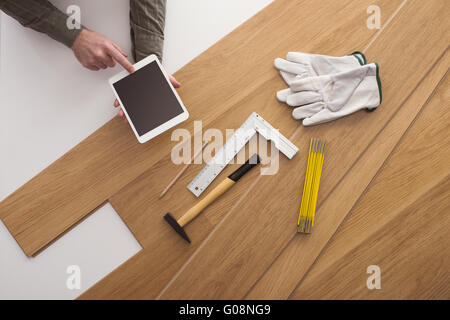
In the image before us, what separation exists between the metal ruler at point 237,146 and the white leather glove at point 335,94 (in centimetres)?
11

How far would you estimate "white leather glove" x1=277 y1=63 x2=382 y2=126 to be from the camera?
3.26 feet

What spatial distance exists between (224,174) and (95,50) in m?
0.63

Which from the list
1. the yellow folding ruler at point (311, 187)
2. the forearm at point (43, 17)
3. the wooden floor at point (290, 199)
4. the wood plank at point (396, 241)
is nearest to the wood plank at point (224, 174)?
the wooden floor at point (290, 199)

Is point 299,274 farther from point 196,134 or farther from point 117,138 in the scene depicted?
point 117,138

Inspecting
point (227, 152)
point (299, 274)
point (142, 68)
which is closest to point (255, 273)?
point (299, 274)

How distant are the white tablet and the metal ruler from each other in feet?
0.63

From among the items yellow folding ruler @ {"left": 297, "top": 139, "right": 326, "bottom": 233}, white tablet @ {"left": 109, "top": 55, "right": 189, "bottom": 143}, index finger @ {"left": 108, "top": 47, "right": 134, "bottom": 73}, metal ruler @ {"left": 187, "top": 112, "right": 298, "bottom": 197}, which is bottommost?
yellow folding ruler @ {"left": 297, "top": 139, "right": 326, "bottom": 233}

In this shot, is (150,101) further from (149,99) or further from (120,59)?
(120,59)

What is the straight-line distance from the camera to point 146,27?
1.02 metres

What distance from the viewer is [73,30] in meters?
0.97

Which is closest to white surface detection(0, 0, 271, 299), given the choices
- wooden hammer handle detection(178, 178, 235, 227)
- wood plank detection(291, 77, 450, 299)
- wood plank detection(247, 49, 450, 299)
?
wooden hammer handle detection(178, 178, 235, 227)

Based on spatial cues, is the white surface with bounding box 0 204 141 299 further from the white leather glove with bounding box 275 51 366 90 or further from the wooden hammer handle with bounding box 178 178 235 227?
the white leather glove with bounding box 275 51 366 90
